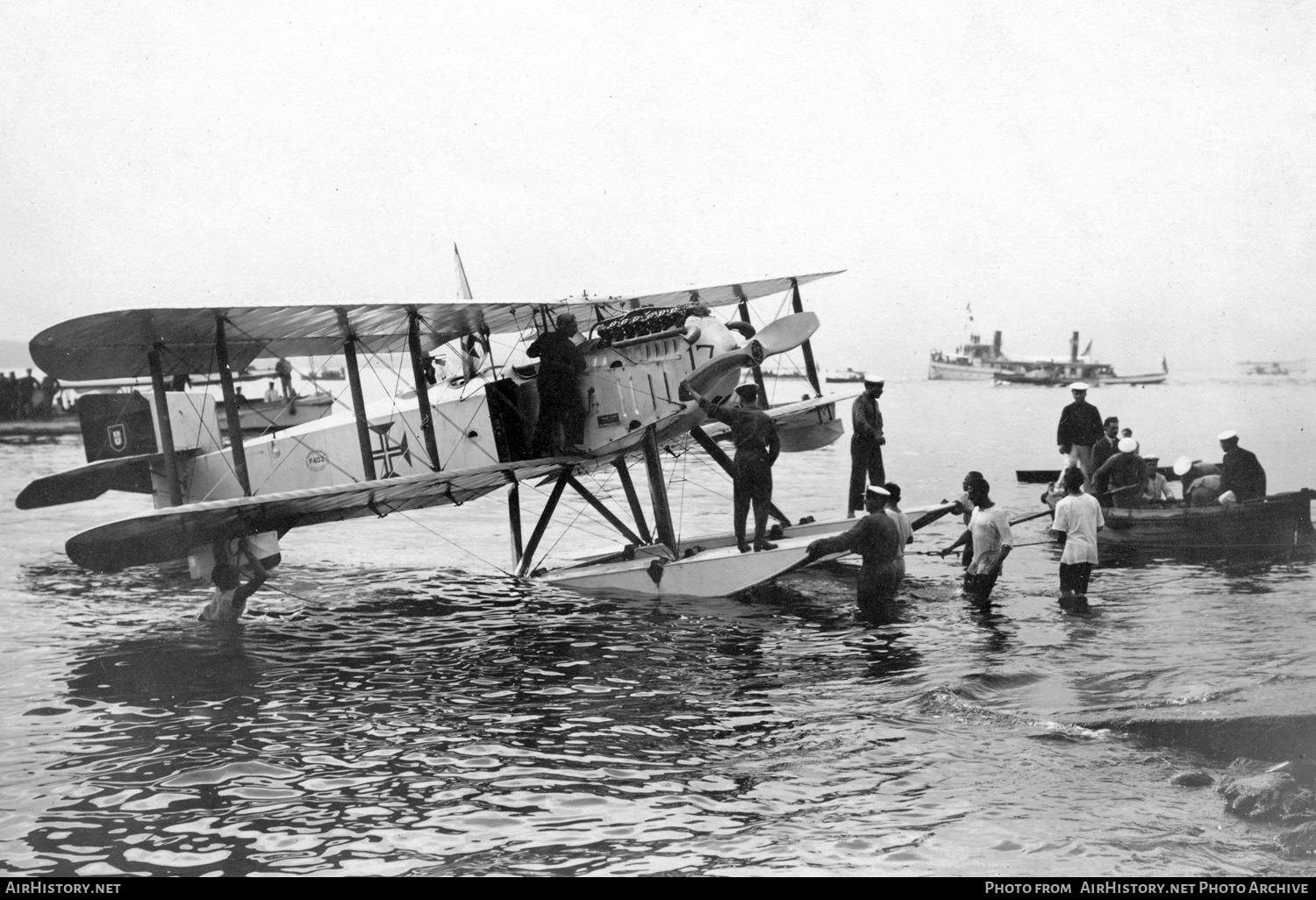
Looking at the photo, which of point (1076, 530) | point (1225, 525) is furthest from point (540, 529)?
point (1225, 525)

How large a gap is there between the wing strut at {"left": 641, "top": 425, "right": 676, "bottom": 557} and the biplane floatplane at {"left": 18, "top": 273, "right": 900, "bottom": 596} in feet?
0.11

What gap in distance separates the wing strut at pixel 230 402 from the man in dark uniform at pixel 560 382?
338 cm

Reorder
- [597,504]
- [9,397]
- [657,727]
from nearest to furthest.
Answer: [657,727] → [597,504] → [9,397]

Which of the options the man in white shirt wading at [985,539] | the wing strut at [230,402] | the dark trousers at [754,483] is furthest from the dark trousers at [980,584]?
the wing strut at [230,402]

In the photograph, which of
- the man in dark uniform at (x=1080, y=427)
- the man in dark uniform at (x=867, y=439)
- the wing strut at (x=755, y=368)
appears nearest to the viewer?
the wing strut at (x=755, y=368)

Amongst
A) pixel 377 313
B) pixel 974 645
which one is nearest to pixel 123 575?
pixel 377 313

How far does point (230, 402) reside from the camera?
10602mm

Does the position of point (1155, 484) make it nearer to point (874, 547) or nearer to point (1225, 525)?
point (1225, 525)

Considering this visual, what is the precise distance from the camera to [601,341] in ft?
41.1

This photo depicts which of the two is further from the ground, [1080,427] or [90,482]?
[90,482]

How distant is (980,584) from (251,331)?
849 cm

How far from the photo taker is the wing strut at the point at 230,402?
10.4m

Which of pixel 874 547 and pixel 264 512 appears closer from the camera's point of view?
pixel 874 547

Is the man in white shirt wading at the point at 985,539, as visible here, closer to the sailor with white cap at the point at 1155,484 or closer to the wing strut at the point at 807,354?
the wing strut at the point at 807,354
